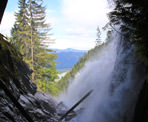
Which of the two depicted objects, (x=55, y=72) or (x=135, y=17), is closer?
(x=135, y=17)

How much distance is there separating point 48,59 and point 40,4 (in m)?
9.48

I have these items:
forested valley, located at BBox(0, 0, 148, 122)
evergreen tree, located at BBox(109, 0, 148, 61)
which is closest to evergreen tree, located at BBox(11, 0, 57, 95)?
forested valley, located at BBox(0, 0, 148, 122)

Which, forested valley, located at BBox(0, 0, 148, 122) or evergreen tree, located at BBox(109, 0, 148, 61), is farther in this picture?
forested valley, located at BBox(0, 0, 148, 122)

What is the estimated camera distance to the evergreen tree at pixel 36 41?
21609 mm

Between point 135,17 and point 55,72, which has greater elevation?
point 135,17

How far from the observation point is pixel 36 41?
22.3 meters

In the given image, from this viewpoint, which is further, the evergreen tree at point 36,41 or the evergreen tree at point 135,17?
the evergreen tree at point 36,41

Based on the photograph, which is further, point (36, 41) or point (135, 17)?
point (36, 41)

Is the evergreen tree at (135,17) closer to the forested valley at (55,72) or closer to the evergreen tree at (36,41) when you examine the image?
the forested valley at (55,72)

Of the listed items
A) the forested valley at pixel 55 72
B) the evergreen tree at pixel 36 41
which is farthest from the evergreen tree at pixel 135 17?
the evergreen tree at pixel 36 41

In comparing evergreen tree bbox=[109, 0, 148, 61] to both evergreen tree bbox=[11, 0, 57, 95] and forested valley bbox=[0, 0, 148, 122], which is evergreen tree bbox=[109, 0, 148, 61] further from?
evergreen tree bbox=[11, 0, 57, 95]

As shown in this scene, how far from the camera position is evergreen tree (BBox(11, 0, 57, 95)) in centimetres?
2161

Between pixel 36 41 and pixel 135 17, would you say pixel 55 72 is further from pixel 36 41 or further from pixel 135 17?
pixel 135 17

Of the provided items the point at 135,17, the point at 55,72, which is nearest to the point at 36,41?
the point at 55,72
